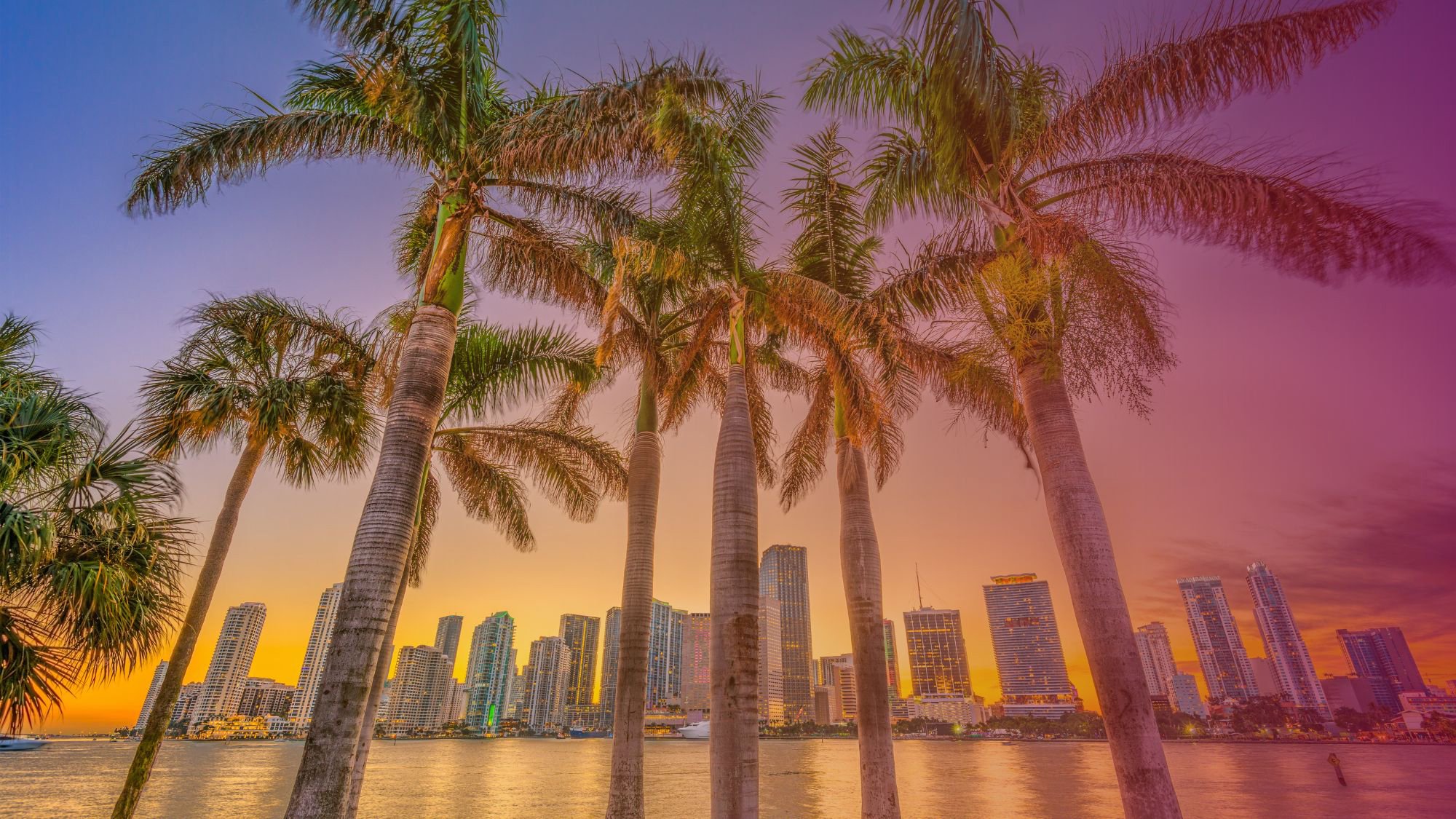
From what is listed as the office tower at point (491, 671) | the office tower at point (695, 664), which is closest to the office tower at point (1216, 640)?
the office tower at point (695, 664)

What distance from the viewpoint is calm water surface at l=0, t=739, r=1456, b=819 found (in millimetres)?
21281

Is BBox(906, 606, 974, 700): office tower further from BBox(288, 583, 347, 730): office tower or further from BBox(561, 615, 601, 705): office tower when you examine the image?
BBox(288, 583, 347, 730): office tower

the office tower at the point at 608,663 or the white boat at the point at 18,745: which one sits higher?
the office tower at the point at 608,663

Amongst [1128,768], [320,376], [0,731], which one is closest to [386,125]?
[320,376]

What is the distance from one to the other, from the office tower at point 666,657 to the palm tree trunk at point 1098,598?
142489mm

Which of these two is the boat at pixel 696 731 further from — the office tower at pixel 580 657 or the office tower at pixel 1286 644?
the office tower at pixel 1286 644

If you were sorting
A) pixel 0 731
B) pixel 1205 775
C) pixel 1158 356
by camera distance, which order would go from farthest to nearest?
pixel 1205 775 → pixel 1158 356 → pixel 0 731

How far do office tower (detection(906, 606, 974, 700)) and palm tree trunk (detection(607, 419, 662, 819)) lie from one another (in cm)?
19844

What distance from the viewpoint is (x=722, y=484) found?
8.10 m

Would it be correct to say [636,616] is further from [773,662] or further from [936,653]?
[936,653]

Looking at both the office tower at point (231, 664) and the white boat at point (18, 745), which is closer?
the white boat at point (18, 745)

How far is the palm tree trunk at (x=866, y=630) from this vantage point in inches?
326

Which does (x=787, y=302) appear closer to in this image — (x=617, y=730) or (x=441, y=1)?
(x=441, y=1)

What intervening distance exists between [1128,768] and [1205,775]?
4919cm
